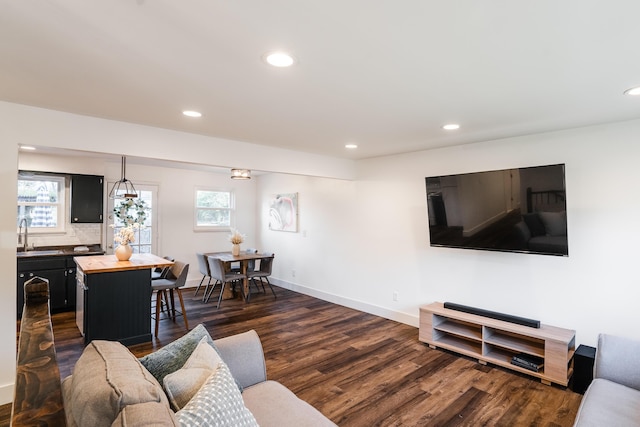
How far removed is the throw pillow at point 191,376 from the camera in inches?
48.8

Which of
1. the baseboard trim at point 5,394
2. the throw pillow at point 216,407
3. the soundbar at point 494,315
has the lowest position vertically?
the baseboard trim at point 5,394

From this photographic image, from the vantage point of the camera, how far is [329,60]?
5.62 ft

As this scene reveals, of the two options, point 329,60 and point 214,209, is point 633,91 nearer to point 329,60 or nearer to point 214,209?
point 329,60

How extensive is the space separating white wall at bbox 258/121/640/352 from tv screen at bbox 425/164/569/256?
316mm

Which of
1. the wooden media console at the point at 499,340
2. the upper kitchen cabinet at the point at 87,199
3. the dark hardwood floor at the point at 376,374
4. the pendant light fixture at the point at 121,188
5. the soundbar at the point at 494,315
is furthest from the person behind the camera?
the pendant light fixture at the point at 121,188

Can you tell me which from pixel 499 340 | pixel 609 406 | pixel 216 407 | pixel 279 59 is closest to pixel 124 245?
pixel 279 59

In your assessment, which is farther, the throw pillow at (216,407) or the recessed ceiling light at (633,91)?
the recessed ceiling light at (633,91)

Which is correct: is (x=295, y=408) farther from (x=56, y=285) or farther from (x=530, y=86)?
(x=56, y=285)

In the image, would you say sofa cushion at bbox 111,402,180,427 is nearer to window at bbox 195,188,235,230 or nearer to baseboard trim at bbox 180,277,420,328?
baseboard trim at bbox 180,277,420,328

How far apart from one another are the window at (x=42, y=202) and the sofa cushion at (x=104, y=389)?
5.21 metres

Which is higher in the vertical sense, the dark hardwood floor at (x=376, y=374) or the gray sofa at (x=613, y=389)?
the gray sofa at (x=613, y=389)

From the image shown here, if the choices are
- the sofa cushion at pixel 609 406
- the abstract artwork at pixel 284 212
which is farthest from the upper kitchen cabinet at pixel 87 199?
the sofa cushion at pixel 609 406

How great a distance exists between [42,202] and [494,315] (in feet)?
21.3

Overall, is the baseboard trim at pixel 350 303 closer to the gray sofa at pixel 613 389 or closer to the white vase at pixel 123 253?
the gray sofa at pixel 613 389
